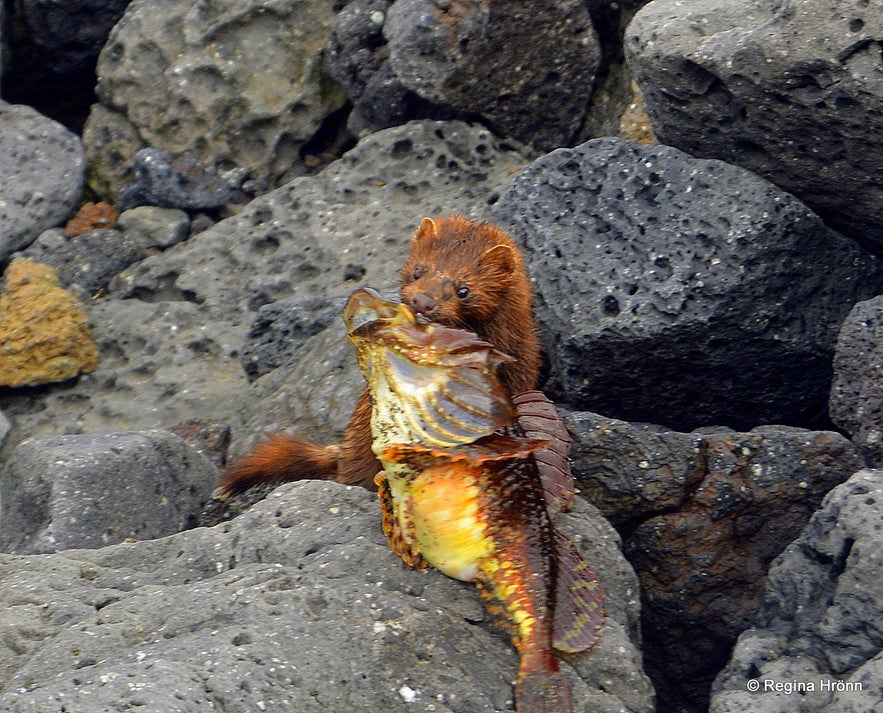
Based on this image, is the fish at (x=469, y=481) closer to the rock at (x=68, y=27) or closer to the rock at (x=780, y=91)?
the rock at (x=780, y=91)

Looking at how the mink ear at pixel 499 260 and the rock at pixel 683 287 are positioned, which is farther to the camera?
the rock at pixel 683 287

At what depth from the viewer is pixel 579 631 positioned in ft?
11.8

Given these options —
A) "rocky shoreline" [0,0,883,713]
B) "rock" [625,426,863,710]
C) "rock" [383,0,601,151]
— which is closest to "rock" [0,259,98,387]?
"rocky shoreline" [0,0,883,713]

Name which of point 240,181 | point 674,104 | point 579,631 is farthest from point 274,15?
point 579,631

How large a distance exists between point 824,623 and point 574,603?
0.74 metres

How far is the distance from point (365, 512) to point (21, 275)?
4230 millimetres

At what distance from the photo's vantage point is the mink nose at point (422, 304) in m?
4.62

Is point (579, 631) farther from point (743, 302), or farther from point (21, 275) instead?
point (21, 275)

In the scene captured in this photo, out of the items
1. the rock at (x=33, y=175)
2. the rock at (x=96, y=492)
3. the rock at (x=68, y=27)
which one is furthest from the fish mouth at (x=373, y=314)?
the rock at (x=68, y=27)

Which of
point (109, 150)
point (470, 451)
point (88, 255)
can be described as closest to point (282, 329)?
point (88, 255)

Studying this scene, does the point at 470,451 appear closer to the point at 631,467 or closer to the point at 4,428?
the point at 631,467

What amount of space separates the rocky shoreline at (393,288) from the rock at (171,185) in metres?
0.02

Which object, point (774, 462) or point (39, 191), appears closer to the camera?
point (774, 462)

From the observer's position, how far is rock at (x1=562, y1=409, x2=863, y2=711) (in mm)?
4754
